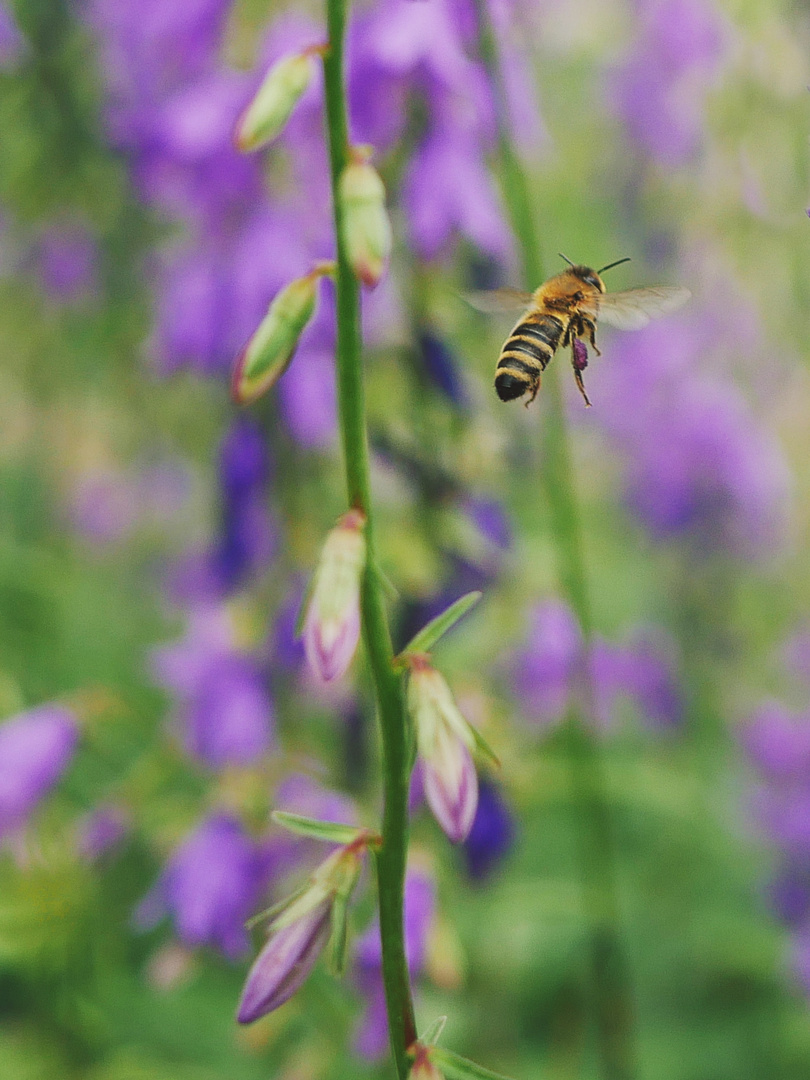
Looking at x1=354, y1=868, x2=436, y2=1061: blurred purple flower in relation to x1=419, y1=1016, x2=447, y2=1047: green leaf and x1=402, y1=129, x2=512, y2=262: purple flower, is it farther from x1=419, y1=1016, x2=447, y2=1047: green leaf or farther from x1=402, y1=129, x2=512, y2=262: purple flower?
x1=402, y1=129, x2=512, y2=262: purple flower

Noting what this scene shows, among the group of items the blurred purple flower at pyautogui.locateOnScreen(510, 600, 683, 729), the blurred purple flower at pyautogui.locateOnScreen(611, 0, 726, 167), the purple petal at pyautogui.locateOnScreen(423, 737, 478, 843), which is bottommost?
the purple petal at pyautogui.locateOnScreen(423, 737, 478, 843)

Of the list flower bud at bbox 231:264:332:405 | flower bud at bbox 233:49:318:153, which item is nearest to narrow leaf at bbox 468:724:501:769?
flower bud at bbox 231:264:332:405

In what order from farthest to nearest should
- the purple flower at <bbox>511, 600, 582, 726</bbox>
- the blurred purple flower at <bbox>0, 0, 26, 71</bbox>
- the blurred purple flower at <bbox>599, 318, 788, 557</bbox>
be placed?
the blurred purple flower at <bbox>599, 318, 788, 557</bbox>, the blurred purple flower at <bbox>0, 0, 26, 71</bbox>, the purple flower at <bbox>511, 600, 582, 726</bbox>

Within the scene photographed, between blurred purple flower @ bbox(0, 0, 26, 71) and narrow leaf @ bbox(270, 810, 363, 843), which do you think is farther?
blurred purple flower @ bbox(0, 0, 26, 71)

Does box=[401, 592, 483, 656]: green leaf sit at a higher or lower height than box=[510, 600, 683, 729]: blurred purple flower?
lower

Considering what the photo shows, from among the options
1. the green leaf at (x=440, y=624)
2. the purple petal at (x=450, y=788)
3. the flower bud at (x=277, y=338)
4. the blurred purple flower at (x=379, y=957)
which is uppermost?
the flower bud at (x=277, y=338)

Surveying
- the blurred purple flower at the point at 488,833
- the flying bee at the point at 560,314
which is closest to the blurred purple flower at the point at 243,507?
the blurred purple flower at the point at 488,833

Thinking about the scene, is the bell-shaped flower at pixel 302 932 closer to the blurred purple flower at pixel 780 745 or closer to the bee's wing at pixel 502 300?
the bee's wing at pixel 502 300

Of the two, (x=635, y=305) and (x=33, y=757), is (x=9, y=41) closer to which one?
(x=33, y=757)

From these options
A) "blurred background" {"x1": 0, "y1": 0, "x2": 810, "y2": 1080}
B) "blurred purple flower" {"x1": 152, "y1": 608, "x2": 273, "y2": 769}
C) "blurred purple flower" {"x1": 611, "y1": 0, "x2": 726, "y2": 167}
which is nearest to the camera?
"blurred background" {"x1": 0, "y1": 0, "x2": 810, "y2": 1080}
